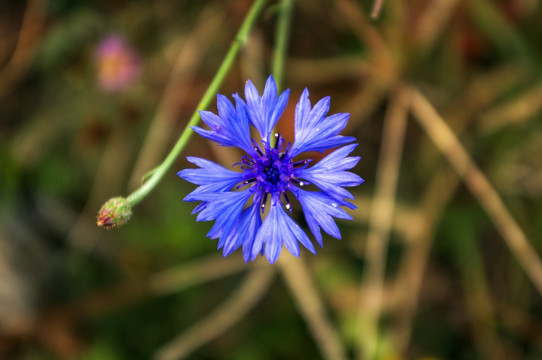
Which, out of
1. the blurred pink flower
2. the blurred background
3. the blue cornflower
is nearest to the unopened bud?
the blue cornflower

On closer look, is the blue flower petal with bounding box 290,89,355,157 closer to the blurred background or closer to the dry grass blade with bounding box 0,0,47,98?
the blurred background

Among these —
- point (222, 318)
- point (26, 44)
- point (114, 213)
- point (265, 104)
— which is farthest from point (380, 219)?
point (26, 44)

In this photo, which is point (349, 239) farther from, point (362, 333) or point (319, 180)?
point (319, 180)

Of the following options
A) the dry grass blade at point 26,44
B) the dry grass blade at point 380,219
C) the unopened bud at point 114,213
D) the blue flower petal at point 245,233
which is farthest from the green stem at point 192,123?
the dry grass blade at point 26,44

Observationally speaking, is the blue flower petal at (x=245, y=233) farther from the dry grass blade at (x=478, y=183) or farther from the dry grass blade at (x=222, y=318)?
the dry grass blade at (x=478, y=183)

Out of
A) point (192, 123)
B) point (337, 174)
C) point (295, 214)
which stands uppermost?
point (192, 123)

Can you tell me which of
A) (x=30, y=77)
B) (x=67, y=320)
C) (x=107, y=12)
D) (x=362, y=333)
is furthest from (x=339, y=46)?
(x=67, y=320)

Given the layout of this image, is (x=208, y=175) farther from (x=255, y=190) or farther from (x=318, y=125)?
(x=318, y=125)
